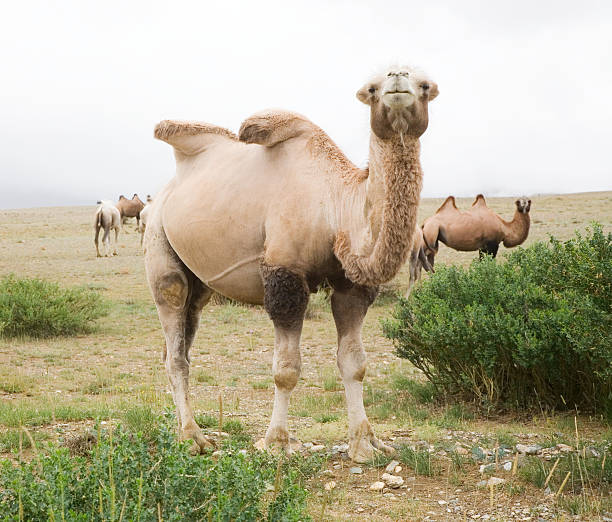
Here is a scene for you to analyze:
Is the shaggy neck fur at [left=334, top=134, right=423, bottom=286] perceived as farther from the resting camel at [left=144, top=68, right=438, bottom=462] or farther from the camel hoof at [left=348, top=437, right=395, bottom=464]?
the camel hoof at [left=348, top=437, right=395, bottom=464]

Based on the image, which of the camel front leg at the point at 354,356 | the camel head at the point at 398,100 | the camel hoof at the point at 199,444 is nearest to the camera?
the camel head at the point at 398,100

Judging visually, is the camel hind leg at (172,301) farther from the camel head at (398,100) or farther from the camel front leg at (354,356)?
the camel head at (398,100)

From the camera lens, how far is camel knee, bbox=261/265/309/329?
4.09m

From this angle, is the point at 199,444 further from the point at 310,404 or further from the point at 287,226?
the point at 310,404

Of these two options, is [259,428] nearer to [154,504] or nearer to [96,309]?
[154,504]

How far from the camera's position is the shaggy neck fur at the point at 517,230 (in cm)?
1702

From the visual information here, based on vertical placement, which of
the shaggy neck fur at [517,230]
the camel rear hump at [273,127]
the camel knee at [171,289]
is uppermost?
the camel rear hump at [273,127]

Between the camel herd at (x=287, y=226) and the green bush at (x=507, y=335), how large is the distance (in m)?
1.41

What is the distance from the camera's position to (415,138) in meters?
3.82

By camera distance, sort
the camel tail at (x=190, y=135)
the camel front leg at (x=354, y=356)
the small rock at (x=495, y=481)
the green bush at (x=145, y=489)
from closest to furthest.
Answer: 1. the green bush at (x=145, y=489)
2. the small rock at (x=495, y=481)
3. the camel front leg at (x=354, y=356)
4. the camel tail at (x=190, y=135)

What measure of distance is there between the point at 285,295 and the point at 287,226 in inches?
16.8

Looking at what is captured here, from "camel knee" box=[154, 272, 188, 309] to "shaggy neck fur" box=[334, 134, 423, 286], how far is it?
164 centimetres

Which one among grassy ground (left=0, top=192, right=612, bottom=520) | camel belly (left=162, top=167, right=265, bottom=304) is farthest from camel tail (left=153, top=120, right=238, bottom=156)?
grassy ground (left=0, top=192, right=612, bottom=520)

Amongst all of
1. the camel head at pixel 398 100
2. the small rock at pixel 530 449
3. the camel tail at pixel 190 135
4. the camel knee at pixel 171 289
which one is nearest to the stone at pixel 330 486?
the small rock at pixel 530 449
